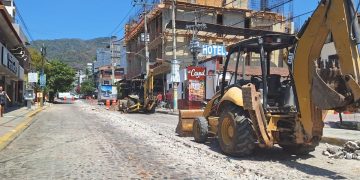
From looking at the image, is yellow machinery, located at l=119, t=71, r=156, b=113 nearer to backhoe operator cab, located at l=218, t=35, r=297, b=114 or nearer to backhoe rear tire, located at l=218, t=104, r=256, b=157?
backhoe operator cab, located at l=218, t=35, r=297, b=114

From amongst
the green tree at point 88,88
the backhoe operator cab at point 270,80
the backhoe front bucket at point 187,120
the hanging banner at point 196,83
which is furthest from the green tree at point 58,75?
the backhoe operator cab at point 270,80

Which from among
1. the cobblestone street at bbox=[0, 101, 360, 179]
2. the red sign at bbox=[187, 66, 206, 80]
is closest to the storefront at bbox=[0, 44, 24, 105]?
the red sign at bbox=[187, 66, 206, 80]

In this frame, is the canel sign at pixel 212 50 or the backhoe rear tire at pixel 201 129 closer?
the backhoe rear tire at pixel 201 129

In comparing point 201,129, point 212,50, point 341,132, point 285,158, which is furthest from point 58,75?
point 285,158

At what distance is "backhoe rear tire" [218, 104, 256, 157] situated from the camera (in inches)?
445

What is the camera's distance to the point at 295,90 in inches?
418

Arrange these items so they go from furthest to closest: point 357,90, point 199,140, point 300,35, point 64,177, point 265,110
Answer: point 199,140, point 265,110, point 300,35, point 64,177, point 357,90

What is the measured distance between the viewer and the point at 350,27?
8.89 meters

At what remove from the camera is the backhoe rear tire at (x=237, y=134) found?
11.3 m

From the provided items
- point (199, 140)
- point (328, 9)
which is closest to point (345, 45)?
point (328, 9)

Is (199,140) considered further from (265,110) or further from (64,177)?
(64,177)

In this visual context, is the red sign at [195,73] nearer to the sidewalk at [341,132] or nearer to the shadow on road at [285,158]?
the sidewalk at [341,132]

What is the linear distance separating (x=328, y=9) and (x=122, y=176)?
4.93 m

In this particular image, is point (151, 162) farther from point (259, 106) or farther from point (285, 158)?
point (285, 158)
